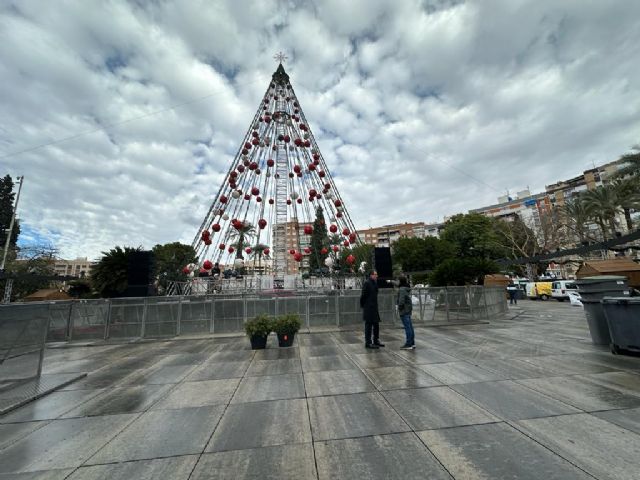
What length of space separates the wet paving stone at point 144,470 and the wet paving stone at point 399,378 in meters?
3.04

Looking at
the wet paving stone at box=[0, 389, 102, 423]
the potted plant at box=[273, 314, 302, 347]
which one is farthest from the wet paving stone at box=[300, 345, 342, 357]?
the wet paving stone at box=[0, 389, 102, 423]

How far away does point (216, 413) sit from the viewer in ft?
13.3

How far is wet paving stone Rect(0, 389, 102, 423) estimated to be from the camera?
4274 mm

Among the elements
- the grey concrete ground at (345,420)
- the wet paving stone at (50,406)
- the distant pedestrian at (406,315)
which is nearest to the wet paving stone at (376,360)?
the grey concrete ground at (345,420)

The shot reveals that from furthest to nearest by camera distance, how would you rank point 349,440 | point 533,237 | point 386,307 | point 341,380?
point 533,237, point 386,307, point 341,380, point 349,440

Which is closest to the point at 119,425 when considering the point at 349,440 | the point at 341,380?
the point at 349,440

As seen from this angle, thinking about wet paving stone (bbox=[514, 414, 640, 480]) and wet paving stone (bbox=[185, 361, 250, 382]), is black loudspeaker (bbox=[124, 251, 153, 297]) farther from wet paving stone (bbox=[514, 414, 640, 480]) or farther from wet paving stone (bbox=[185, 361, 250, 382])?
wet paving stone (bbox=[514, 414, 640, 480])

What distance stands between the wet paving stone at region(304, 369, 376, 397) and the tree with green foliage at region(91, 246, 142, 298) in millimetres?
15450

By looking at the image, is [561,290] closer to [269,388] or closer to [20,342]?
[269,388]

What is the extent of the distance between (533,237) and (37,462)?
52168 millimetres

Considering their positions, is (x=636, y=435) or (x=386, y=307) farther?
(x=386, y=307)

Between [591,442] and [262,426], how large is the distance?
3553 mm

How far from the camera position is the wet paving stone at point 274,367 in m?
6.06

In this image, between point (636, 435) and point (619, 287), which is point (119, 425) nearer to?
point (636, 435)
